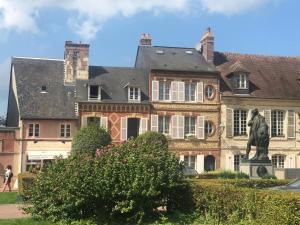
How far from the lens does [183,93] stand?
3725cm

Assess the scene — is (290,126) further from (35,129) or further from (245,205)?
(245,205)

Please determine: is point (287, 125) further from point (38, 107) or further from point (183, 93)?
point (38, 107)

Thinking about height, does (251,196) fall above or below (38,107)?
below

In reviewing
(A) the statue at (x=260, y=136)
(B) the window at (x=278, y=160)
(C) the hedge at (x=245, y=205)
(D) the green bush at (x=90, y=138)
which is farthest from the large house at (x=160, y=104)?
(C) the hedge at (x=245, y=205)

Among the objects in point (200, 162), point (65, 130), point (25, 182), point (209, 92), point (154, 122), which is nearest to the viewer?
point (25, 182)

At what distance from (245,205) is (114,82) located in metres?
28.0

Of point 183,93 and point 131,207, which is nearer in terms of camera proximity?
point 131,207

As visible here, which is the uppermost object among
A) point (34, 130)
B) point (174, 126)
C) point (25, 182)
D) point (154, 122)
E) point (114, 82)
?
point (114, 82)

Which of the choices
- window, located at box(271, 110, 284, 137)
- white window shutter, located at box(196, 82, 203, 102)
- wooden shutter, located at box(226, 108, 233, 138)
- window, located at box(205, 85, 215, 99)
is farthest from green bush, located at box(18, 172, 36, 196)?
window, located at box(271, 110, 284, 137)

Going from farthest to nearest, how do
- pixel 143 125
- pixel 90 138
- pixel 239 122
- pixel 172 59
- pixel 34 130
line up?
pixel 172 59, pixel 239 122, pixel 143 125, pixel 34 130, pixel 90 138

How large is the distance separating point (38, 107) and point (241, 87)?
48.7ft

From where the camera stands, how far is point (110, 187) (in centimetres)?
1187

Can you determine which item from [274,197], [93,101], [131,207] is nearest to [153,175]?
[131,207]

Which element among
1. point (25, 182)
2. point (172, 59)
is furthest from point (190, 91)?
point (25, 182)
